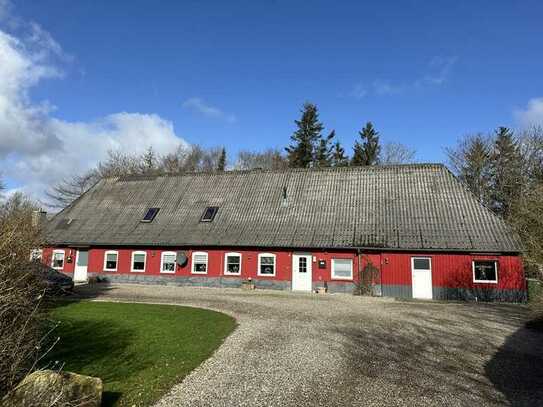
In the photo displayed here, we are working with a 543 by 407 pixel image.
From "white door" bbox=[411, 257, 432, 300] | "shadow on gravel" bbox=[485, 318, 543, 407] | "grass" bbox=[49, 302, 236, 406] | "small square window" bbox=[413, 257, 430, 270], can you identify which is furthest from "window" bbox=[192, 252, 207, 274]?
"shadow on gravel" bbox=[485, 318, 543, 407]

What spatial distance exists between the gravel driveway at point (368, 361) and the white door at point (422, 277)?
522 cm

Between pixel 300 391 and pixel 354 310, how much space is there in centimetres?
918

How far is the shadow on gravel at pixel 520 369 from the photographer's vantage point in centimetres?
720

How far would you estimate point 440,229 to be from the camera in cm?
2206

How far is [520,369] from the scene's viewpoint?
8.77 metres

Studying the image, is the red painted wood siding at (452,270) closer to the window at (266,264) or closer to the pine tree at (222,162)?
the window at (266,264)

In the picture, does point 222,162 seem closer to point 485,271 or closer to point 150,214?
point 150,214

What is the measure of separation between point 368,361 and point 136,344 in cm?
557

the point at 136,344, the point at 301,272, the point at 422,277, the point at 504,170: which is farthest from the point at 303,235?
the point at 504,170

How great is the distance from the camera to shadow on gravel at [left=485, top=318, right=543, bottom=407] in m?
7.20

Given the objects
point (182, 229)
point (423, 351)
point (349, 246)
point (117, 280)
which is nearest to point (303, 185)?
point (349, 246)

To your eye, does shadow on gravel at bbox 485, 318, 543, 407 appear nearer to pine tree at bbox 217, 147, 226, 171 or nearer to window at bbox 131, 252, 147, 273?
window at bbox 131, 252, 147, 273

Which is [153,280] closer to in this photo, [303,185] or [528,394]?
[303,185]

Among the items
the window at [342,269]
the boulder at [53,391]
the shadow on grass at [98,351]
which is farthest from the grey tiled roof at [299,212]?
the boulder at [53,391]
